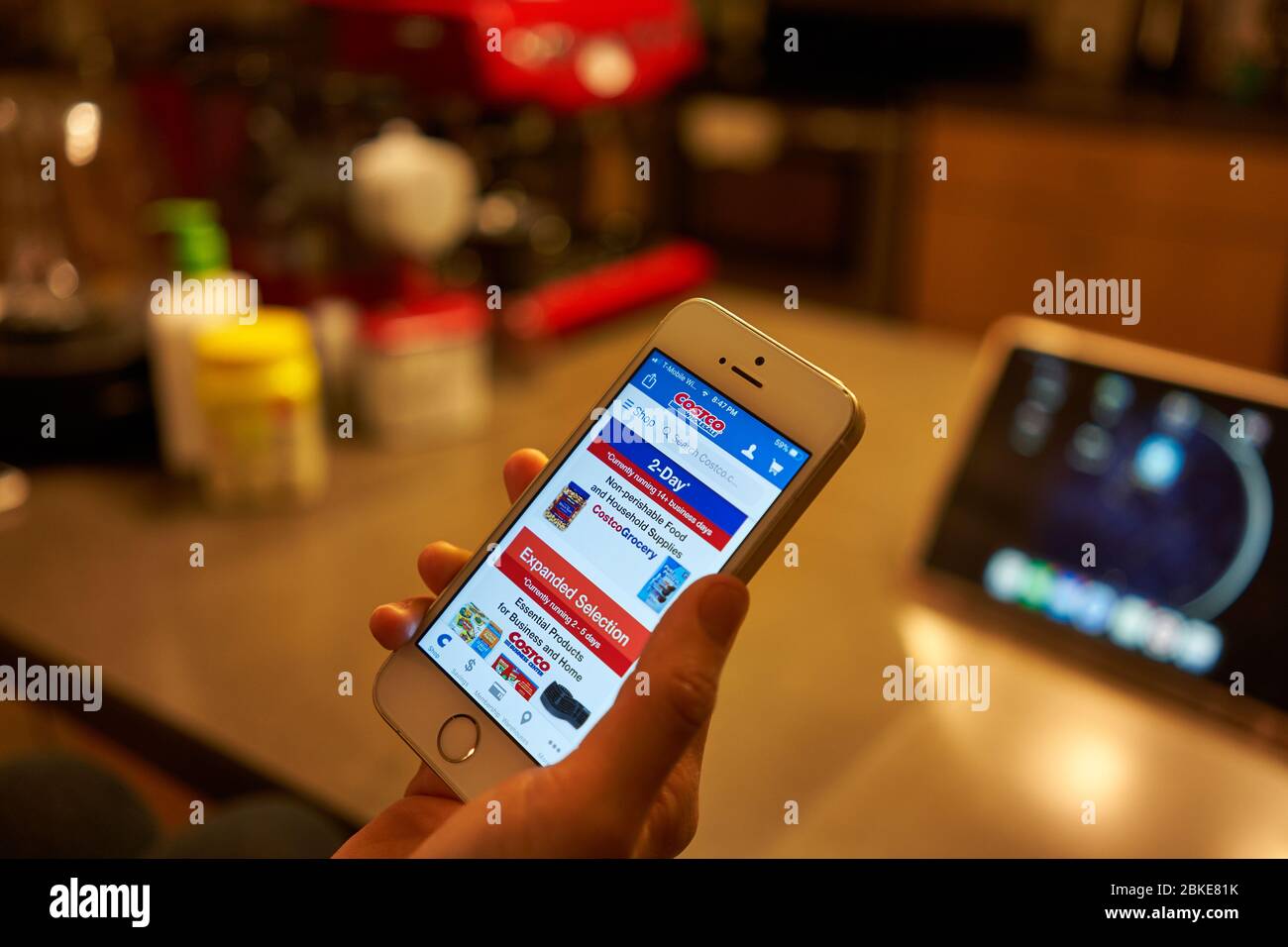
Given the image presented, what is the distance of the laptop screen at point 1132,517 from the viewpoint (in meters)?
0.72

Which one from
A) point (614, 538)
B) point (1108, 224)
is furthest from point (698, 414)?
point (1108, 224)

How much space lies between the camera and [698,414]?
22.2 inches

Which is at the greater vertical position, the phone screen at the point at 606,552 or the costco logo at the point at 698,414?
the costco logo at the point at 698,414

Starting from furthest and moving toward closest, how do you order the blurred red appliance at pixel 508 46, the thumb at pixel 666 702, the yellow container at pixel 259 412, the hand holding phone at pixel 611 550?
the blurred red appliance at pixel 508 46 < the yellow container at pixel 259 412 < the hand holding phone at pixel 611 550 < the thumb at pixel 666 702

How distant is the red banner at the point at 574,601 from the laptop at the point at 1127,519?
0.37m

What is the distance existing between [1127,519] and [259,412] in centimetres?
66

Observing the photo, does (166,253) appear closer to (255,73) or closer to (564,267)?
(255,73)

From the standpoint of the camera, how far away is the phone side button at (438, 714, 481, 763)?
21.8 inches

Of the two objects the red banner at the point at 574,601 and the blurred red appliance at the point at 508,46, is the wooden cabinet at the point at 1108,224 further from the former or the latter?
the red banner at the point at 574,601

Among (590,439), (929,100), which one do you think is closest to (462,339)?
(590,439)

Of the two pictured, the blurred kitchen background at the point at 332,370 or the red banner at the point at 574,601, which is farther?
the blurred kitchen background at the point at 332,370

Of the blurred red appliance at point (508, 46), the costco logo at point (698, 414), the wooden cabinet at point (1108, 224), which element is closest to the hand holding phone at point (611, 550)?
the costco logo at point (698, 414)

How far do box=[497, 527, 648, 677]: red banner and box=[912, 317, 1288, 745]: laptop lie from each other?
37 cm

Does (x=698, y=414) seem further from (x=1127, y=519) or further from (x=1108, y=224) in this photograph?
(x=1108, y=224)
